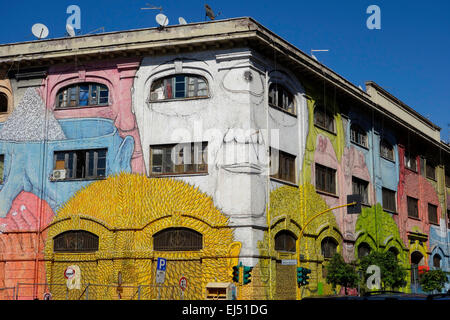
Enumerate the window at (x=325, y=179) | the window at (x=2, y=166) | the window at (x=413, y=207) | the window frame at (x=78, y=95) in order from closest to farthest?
the window frame at (x=78, y=95), the window at (x=2, y=166), the window at (x=325, y=179), the window at (x=413, y=207)

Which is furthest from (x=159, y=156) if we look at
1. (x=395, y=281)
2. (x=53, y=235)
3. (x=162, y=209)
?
(x=395, y=281)

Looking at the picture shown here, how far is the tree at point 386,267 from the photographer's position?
32531 mm

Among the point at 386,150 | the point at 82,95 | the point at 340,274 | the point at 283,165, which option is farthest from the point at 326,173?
the point at 82,95

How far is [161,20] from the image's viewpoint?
97.7ft

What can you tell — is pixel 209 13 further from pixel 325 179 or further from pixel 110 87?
pixel 325 179

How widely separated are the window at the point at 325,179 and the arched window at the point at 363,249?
4477 mm

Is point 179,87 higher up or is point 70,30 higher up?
point 70,30

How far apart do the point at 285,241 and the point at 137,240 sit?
7123 mm

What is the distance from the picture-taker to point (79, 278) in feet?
93.5

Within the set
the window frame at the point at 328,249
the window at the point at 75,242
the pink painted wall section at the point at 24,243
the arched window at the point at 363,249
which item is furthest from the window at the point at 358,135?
the pink painted wall section at the point at 24,243

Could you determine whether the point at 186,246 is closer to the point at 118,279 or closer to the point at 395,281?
the point at 118,279

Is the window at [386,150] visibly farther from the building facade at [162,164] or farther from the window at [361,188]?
the building facade at [162,164]

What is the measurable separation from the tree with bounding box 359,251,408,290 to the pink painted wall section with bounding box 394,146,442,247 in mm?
8553
